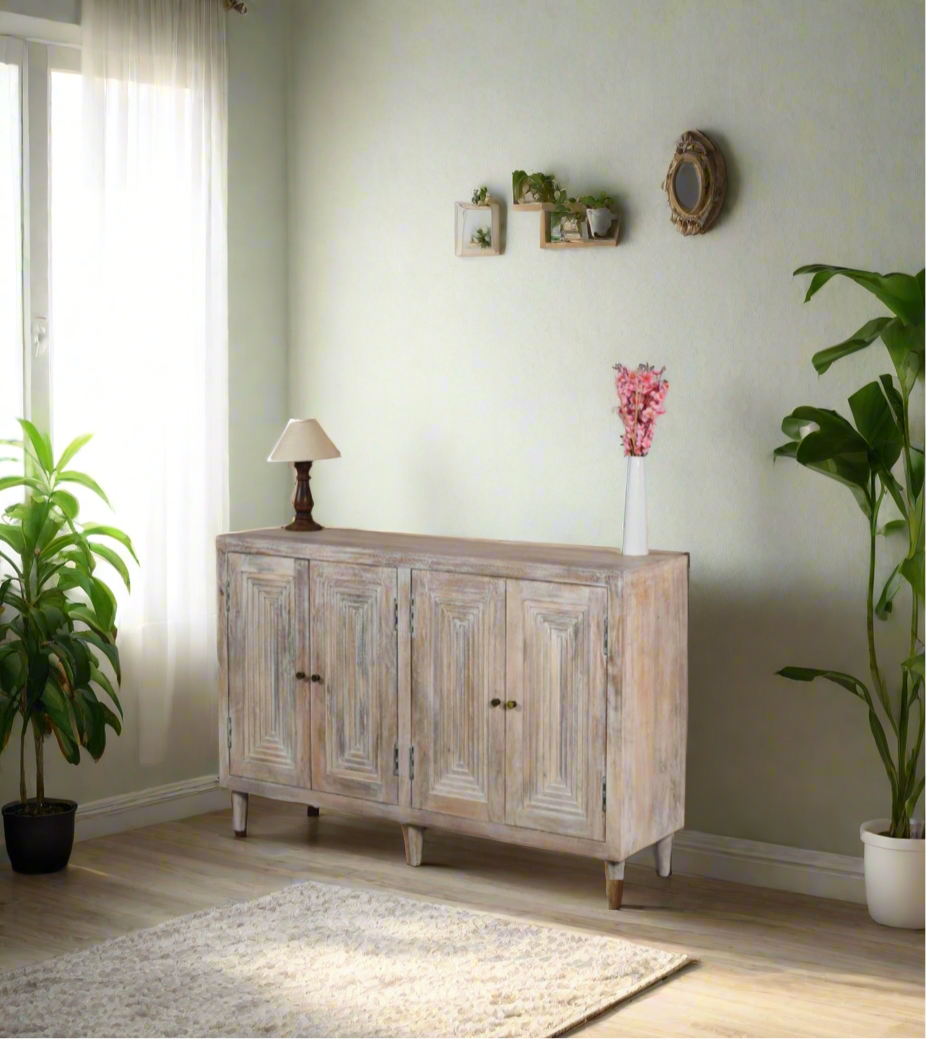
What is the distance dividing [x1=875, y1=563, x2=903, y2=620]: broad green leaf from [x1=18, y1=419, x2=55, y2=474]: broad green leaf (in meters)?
2.34

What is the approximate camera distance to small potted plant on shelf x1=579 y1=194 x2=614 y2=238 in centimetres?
413

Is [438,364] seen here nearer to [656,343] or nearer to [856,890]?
[656,343]

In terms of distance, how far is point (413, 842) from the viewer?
13.4ft

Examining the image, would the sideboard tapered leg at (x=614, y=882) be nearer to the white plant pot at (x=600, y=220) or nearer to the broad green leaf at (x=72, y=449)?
the white plant pot at (x=600, y=220)

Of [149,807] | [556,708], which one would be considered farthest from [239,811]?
[556,708]

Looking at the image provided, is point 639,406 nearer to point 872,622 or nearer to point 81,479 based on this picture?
point 872,622

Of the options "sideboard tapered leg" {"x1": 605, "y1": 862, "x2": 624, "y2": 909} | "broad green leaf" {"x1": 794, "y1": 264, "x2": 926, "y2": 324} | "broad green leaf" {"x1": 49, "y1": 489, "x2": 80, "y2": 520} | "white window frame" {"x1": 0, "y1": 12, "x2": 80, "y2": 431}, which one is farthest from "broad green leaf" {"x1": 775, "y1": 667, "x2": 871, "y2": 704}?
"white window frame" {"x1": 0, "y1": 12, "x2": 80, "y2": 431}

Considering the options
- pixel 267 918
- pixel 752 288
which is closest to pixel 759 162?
pixel 752 288

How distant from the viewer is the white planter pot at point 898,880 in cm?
356

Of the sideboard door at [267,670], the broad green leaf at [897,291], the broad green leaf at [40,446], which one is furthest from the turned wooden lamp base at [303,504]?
the broad green leaf at [897,291]

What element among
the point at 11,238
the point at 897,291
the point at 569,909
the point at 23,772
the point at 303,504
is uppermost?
the point at 11,238

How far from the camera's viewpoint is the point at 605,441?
4.25m

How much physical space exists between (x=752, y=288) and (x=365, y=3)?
1.72m

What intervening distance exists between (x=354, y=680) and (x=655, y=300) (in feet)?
4.60
